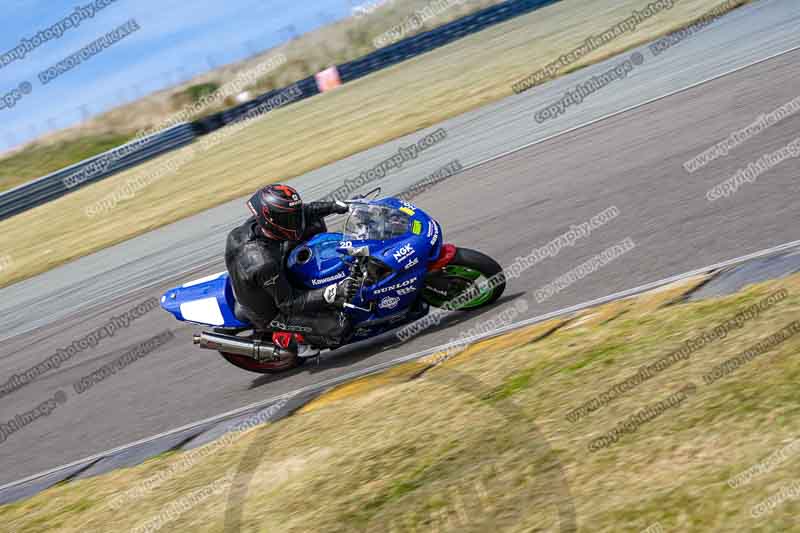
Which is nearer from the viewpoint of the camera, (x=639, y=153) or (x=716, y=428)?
(x=716, y=428)

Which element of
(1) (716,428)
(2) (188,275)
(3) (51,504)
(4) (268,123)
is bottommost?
(1) (716,428)

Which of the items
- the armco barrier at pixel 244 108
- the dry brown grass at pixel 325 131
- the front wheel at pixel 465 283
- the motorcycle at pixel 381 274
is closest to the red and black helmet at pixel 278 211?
the motorcycle at pixel 381 274

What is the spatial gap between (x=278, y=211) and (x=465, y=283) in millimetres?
1611

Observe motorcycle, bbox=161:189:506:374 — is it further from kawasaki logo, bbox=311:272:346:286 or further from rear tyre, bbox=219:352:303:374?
rear tyre, bbox=219:352:303:374

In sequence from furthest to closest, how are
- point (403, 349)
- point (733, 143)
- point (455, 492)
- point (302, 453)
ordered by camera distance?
1. point (733, 143)
2. point (403, 349)
3. point (302, 453)
4. point (455, 492)

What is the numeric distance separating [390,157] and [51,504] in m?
10.8

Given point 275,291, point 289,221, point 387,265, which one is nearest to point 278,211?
point 289,221

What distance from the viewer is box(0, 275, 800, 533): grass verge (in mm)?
3703

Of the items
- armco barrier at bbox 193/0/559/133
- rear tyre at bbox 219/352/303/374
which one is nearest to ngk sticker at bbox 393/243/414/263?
rear tyre at bbox 219/352/303/374

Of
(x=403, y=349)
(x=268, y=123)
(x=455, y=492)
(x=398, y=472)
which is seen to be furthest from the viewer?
(x=268, y=123)

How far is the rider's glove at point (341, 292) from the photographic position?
6984 mm

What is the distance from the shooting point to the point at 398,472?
185 inches

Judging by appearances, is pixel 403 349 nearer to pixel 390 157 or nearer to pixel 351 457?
pixel 351 457

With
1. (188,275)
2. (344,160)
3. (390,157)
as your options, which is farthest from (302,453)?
(344,160)
